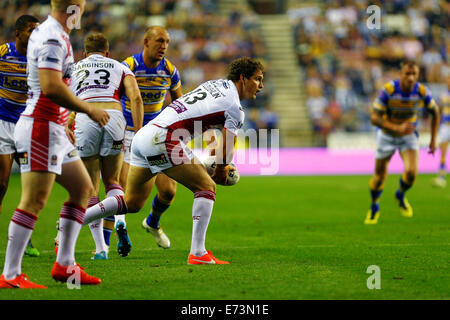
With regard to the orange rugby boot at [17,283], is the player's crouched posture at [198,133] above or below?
above

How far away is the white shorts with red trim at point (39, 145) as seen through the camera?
18.4 feet

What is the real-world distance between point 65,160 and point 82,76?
2.40m

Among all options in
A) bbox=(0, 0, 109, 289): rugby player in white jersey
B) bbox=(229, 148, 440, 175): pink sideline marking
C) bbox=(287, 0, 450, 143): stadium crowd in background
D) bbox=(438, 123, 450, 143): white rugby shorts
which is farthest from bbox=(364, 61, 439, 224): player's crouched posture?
bbox=(287, 0, 450, 143): stadium crowd in background

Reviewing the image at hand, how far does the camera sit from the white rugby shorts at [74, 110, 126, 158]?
791 centimetres

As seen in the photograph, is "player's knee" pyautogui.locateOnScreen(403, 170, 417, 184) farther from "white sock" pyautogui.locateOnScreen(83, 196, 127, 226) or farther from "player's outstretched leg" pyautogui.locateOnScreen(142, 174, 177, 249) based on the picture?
"white sock" pyautogui.locateOnScreen(83, 196, 127, 226)

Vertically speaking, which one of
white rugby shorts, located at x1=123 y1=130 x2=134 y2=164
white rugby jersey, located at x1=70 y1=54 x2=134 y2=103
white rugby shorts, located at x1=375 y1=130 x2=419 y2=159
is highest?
white rugby shorts, located at x1=375 y1=130 x2=419 y2=159

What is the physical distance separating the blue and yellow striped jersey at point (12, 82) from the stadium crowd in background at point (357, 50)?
1923 cm

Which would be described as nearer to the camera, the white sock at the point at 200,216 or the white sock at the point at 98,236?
the white sock at the point at 200,216

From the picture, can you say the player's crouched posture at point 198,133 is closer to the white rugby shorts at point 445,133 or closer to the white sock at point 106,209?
the white sock at point 106,209

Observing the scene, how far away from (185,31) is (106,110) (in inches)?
846

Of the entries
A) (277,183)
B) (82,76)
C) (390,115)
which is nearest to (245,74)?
(82,76)

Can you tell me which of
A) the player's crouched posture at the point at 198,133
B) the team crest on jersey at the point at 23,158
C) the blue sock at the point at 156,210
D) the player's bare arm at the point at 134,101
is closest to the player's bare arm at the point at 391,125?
the blue sock at the point at 156,210

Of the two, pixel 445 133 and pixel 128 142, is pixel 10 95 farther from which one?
pixel 445 133

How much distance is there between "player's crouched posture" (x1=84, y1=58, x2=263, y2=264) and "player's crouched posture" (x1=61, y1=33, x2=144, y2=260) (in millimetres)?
730
